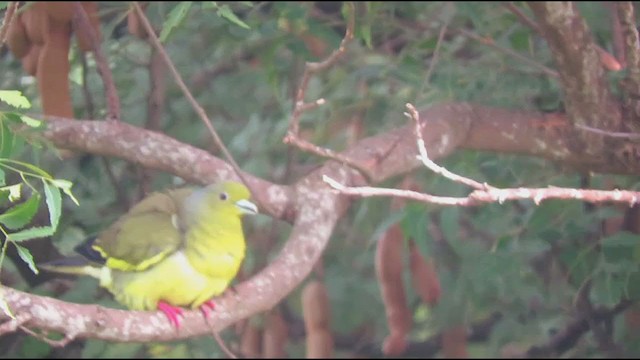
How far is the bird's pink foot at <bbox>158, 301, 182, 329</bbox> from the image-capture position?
2.74 m

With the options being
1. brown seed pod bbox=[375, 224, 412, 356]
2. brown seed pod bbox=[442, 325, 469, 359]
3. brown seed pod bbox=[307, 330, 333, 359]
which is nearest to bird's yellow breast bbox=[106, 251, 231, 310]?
brown seed pod bbox=[375, 224, 412, 356]

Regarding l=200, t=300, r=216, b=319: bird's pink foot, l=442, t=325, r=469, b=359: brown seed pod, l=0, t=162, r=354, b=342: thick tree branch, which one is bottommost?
l=442, t=325, r=469, b=359: brown seed pod

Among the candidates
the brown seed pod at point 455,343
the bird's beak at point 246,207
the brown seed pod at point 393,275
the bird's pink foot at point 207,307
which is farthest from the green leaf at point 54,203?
the brown seed pod at point 455,343

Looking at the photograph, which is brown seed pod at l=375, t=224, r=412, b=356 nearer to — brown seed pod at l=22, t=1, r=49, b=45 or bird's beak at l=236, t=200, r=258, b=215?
bird's beak at l=236, t=200, r=258, b=215

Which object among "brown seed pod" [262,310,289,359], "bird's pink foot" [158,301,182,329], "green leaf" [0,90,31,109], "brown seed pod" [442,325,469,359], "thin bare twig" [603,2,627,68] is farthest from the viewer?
"brown seed pod" [442,325,469,359]

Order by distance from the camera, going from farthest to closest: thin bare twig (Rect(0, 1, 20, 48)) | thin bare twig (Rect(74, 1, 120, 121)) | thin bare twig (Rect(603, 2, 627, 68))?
thin bare twig (Rect(603, 2, 627, 68))
thin bare twig (Rect(74, 1, 120, 121))
thin bare twig (Rect(0, 1, 20, 48))

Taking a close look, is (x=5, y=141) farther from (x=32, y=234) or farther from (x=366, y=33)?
(x=366, y=33)

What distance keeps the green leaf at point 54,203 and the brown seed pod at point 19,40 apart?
1.31 m

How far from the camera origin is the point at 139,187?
13.3 ft

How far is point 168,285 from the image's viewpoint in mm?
3055

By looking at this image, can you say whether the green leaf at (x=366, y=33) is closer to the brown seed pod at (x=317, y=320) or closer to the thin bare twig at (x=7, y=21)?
the brown seed pod at (x=317, y=320)

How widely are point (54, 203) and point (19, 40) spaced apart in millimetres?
1381

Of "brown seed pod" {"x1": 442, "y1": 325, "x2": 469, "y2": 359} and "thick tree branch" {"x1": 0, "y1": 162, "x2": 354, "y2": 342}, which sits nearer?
"thick tree branch" {"x1": 0, "y1": 162, "x2": 354, "y2": 342}

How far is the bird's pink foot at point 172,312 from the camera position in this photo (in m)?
2.74
